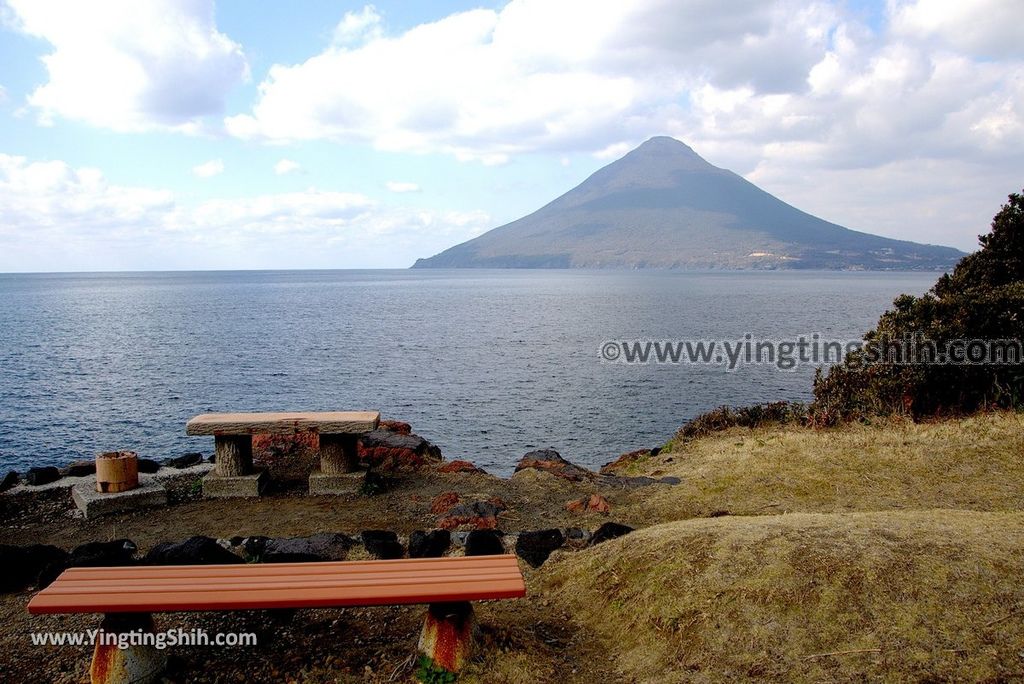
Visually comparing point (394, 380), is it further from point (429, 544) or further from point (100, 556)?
point (100, 556)

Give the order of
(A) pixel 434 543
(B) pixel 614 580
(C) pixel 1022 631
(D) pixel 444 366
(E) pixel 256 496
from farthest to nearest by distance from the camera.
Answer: (D) pixel 444 366 < (E) pixel 256 496 < (A) pixel 434 543 < (B) pixel 614 580 < (C) pixel 1022 631

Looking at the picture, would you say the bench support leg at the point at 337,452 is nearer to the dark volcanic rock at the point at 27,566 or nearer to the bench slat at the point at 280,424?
the bench slat at the point at 280,424

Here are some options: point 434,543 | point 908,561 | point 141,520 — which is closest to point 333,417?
point 141,520

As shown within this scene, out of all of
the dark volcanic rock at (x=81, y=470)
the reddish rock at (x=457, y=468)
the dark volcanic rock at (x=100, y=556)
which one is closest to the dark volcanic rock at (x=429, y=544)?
the dark volcanic rock at (x=100, y=556)

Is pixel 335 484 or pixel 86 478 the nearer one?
pixel 335 484

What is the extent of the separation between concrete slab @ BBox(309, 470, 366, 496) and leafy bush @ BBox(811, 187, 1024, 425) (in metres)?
8.54

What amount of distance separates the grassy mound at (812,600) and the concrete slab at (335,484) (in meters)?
4.40

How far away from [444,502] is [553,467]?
3.12 m

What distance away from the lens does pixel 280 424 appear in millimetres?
9633

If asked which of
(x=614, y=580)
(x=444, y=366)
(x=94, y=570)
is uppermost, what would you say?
(x=94, y=570)

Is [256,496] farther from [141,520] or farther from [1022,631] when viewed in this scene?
[1022,631]

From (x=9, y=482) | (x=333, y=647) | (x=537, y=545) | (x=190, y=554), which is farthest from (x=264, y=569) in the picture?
(x=9, y=482)

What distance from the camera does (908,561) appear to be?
208 inches

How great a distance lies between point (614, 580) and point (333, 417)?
5267 mm
